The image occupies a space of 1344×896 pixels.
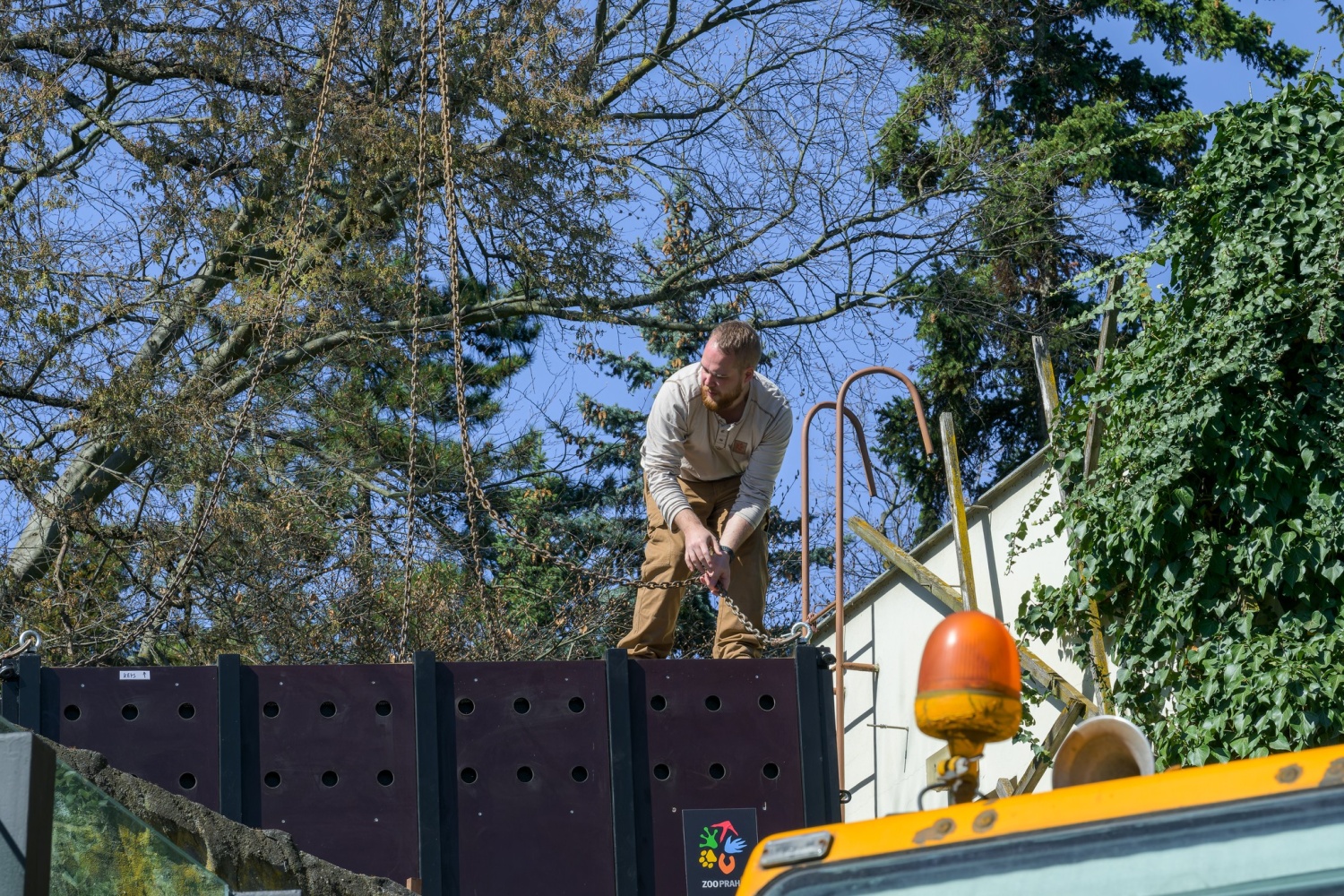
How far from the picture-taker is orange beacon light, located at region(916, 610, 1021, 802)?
6.22 ft

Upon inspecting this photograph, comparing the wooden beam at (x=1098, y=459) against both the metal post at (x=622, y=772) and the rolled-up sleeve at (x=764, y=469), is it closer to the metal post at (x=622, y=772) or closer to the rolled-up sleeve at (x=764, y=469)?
the rolled-up sleeve at (x=764, y=469)

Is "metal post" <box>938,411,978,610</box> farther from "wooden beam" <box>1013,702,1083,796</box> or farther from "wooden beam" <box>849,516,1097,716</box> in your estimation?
"wooden beam" <box>1013,702,1083,796</box>

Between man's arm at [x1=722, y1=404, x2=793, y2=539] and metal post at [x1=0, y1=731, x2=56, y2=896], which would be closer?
metal post at [x1=0, y1=731, x2=56, y2=896]

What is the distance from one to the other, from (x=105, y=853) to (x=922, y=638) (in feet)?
21.3

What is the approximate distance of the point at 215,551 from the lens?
10477mm

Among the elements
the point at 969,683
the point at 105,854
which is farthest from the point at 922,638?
the point at 969,683

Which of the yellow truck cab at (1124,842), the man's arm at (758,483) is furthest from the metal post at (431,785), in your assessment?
the yellow truck cab at (1124,842)

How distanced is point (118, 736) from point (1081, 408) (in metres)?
5.20

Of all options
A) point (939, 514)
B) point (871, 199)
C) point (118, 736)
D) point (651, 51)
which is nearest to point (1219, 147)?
point (118, 736)

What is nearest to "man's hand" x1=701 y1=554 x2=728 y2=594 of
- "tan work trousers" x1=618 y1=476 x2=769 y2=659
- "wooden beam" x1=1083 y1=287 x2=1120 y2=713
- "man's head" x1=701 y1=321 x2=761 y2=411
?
"tan work trousers" x1=618 y1=476 x2=769 y2=659

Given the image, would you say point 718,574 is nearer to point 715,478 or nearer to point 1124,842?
point 715,478

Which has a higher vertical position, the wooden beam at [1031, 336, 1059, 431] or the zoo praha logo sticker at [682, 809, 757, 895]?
the wooden beam at [1031, 336, 1059, 431]

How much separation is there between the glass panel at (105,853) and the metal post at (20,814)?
0.47m

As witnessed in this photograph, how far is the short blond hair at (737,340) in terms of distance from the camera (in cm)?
512
